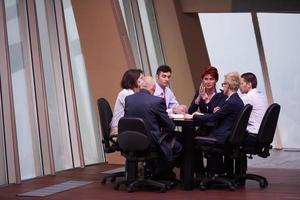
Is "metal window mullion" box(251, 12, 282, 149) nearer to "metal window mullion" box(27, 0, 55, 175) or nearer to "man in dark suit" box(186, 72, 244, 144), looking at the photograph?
"metal window mullion" box(27, 0, 55, 175)

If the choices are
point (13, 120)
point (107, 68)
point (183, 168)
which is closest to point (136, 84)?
point (183, 168)

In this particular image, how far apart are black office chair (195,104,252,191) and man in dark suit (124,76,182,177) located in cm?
31

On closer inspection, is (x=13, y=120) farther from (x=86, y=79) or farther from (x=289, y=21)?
(x=289, y=21)

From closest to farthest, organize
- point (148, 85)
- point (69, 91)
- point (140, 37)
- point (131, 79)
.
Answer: point (148, 85) → point (131, 79) → point (69, 91) → point (140, 37)

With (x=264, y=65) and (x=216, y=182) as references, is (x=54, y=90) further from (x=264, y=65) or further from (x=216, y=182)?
(x=264, y=65)

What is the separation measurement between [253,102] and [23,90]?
9.27ft

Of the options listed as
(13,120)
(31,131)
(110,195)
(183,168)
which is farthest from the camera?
(31,131)

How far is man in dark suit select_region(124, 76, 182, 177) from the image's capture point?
5625 mm

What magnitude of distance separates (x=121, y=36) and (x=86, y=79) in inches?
33.1

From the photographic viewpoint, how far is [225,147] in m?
5.78

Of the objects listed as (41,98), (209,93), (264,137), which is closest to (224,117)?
(264,137)

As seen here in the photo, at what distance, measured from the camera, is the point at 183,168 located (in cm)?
604

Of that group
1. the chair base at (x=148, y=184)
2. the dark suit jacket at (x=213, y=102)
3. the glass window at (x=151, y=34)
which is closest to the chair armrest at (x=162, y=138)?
the chair base at (x=148, y=184)

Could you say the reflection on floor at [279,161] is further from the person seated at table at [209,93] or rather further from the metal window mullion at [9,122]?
the metal window mullion at [9,122]
